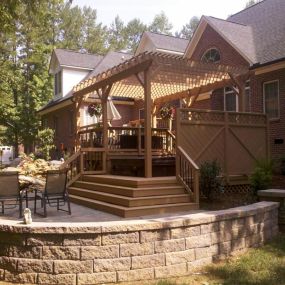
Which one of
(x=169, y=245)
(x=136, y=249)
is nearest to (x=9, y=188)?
(x=136, y=249)

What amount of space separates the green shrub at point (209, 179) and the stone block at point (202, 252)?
2.67 metres

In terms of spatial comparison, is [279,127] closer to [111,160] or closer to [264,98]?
[264,98]

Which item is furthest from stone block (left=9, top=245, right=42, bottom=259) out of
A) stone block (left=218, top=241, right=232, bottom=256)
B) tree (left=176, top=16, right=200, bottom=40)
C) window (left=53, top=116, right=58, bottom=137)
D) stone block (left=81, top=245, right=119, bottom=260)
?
tree (left=176, top=16, right=200, bottom=40)

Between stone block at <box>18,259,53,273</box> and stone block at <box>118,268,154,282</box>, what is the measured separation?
0.93 m

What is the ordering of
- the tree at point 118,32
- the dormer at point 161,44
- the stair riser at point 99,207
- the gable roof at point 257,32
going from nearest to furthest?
the stair riser at point 99,207 < the gable roof at point 257,32 < the dormer at point 161,44 < the tree at point 118,32

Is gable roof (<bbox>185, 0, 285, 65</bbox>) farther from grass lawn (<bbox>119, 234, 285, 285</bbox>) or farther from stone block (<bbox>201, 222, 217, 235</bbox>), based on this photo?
stone block (<bbox>201, 222, 217, 235</bbox>)

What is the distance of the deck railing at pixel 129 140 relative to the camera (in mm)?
11875

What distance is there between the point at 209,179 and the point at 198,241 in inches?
110

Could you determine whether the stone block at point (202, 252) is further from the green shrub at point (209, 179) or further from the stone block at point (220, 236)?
the green shrub at point (209, 179)

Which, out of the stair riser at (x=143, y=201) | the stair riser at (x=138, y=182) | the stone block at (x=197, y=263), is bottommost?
the stone block at (x=197, y=263)

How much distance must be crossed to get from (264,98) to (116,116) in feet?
18.5

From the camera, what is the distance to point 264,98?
46.4ft

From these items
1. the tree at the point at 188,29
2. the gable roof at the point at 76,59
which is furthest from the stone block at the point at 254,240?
the tree at the point at 188,29

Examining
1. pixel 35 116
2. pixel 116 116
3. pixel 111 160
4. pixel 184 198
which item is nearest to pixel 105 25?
pixel 35 116
